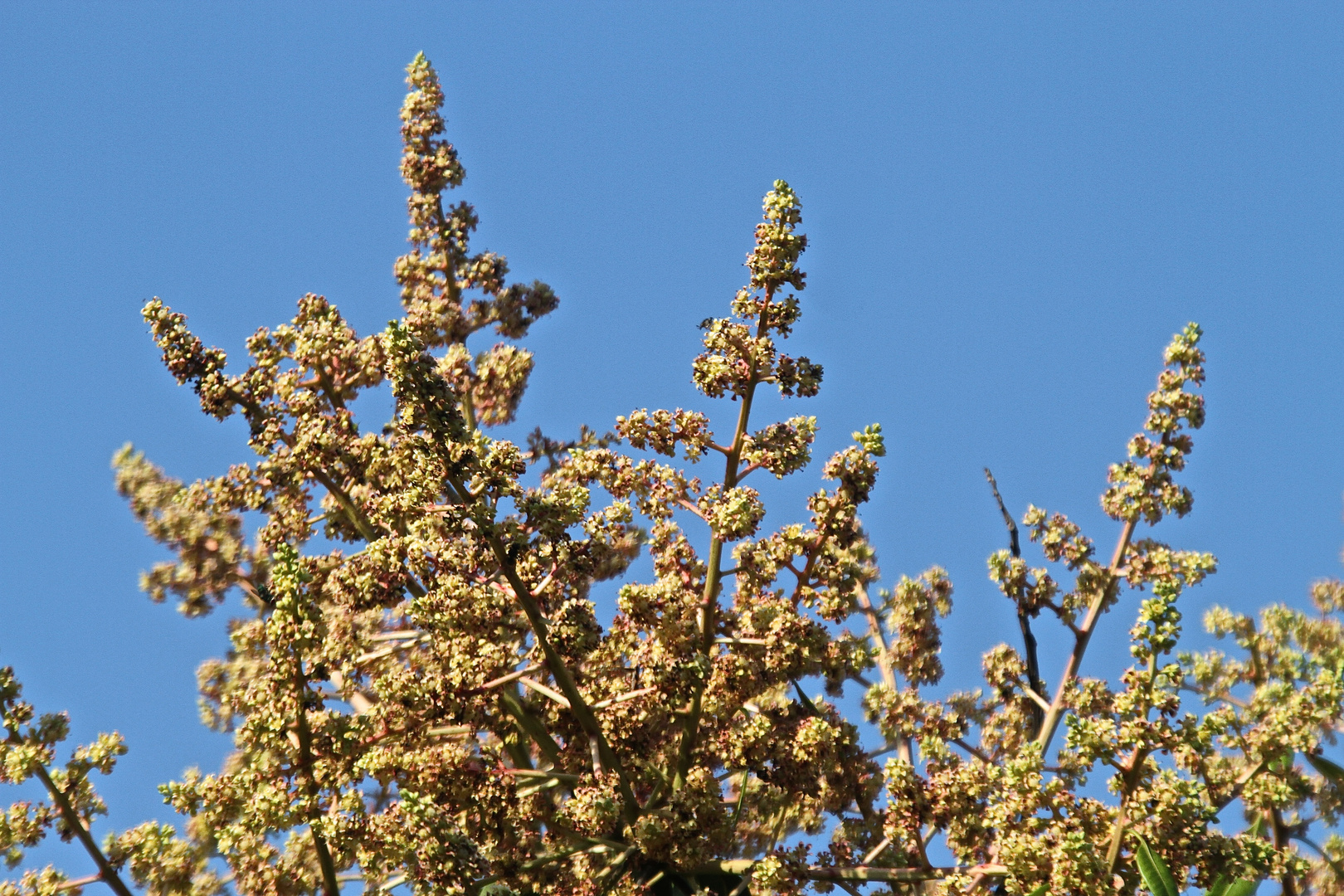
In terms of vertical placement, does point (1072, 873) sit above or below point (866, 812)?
below

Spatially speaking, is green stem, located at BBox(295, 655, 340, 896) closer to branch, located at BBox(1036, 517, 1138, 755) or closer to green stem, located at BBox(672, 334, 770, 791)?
green stem, located at BBox(672, 334, 770, 791)

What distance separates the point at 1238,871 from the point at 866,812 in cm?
193

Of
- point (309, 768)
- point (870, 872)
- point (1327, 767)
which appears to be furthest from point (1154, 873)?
point (309, 768)

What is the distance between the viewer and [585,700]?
20.2 ft

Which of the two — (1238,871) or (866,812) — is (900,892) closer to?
(866,812)

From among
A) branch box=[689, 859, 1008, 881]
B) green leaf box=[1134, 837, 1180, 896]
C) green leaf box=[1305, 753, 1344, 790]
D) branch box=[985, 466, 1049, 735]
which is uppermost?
branch box=[985, 466, 1049, 735]

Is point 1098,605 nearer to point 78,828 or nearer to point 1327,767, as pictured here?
point 1327,767

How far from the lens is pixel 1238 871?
5469 millimetres

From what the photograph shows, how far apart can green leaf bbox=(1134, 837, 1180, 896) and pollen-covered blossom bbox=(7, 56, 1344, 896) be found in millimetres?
34

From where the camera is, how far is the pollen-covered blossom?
537 centimetres

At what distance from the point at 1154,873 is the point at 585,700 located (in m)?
2.27

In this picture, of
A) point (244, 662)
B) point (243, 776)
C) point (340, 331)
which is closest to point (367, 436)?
point (340, 331)

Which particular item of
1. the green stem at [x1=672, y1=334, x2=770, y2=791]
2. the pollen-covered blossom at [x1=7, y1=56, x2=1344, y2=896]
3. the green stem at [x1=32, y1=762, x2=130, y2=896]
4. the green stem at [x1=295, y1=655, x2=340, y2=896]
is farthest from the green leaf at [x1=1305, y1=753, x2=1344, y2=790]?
the green stem at [x1=32, y1=762, x2=130, y2=896]

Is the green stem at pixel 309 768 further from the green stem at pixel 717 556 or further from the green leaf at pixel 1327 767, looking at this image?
the green leaf at pixel 1327 767
